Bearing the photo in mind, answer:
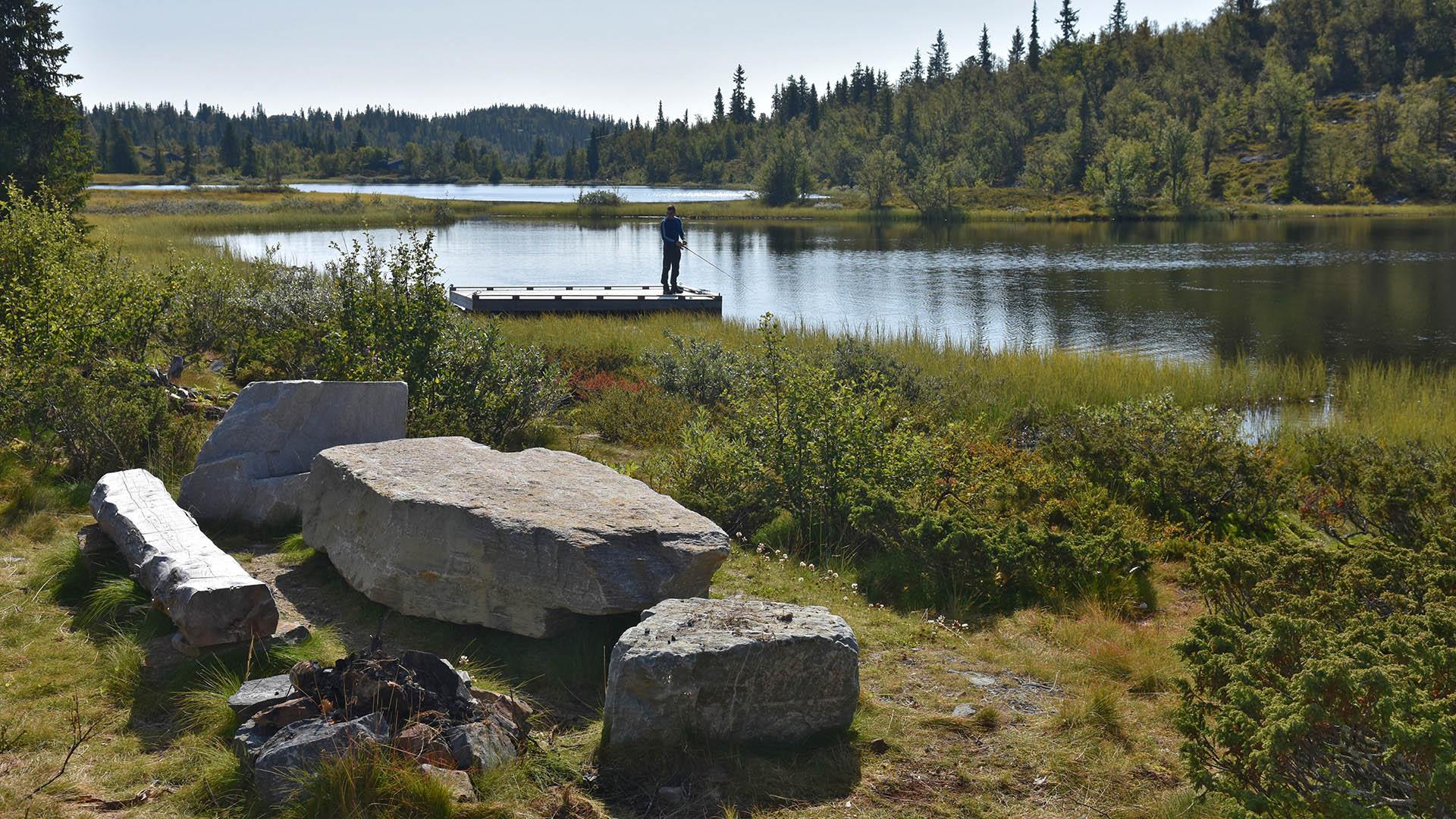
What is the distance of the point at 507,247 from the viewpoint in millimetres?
51688

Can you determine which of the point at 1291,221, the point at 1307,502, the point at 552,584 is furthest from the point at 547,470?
the point at 1291,221

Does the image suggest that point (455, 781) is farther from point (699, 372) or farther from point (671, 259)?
point (671, 259)

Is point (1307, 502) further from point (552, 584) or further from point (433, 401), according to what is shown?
point (433, 401)

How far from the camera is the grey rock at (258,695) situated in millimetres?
4887

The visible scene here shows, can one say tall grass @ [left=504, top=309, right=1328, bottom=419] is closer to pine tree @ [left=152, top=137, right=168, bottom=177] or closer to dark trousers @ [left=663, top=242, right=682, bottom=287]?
dark trousers @ [left=663, top=242, right=682, bottom=287]

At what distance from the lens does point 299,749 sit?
4414 mm

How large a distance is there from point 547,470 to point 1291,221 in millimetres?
80559

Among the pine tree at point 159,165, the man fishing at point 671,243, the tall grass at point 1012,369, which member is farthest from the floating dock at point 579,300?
the pine tree at point 159,165

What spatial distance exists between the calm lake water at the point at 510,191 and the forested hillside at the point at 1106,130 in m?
5.93

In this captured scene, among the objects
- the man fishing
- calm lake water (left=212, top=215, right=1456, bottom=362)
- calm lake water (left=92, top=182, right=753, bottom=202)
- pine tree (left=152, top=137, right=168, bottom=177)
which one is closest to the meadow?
the man fishing

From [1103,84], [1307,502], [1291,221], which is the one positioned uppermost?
[1103,84]

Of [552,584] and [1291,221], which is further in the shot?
[1291,221]

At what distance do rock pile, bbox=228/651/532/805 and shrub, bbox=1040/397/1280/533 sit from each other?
653cm

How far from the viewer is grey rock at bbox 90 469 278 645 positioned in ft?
18.4
